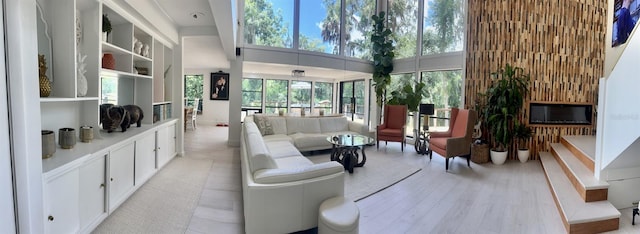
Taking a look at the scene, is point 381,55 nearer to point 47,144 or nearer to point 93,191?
point 93,191

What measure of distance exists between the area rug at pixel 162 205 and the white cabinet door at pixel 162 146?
0.45ft

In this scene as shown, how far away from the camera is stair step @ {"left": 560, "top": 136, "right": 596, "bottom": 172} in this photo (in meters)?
3.72

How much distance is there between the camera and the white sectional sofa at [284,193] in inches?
84.4

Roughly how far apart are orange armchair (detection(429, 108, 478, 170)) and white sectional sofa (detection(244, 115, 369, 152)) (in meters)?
1.53

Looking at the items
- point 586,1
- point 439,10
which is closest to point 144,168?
point 439,10

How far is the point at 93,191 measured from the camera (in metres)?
2.40

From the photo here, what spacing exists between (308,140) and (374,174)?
162 centimetres

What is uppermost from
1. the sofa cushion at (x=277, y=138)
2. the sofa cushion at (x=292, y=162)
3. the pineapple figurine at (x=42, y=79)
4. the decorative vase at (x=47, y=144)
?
the pineapple figurine at (x=42, y=79)

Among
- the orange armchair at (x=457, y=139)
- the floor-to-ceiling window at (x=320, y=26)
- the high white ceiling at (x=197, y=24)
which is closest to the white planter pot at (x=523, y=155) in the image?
the orange armchair at (x=457, y=139)

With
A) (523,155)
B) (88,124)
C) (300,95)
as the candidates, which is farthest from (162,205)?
(300,95)

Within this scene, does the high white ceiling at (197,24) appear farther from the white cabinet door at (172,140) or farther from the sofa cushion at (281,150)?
the sofa cushion at (281,150)

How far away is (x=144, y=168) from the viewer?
3.57 meters

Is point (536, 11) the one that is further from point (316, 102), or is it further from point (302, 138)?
point (316, 102)

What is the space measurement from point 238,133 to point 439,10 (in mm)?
5511
